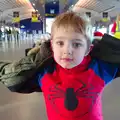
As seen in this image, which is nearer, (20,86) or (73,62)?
(73,62)

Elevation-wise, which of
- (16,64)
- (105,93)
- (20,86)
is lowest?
(105,93)

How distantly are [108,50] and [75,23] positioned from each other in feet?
0.80

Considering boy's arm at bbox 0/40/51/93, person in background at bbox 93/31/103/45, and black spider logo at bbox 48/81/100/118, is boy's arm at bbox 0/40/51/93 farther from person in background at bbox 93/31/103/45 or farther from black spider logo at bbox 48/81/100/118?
person in background at bbox 93/31/103/45

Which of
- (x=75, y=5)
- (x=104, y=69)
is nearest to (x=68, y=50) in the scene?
(x=104, y=69)

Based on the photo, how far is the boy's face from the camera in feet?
4.00

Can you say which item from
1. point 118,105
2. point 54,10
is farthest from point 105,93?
point 54,10

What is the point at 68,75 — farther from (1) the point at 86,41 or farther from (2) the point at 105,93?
(2) the point at 105,93

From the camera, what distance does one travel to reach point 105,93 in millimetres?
4238

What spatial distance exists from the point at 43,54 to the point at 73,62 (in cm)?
21

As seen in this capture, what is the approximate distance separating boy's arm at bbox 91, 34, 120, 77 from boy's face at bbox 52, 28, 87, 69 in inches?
5.1

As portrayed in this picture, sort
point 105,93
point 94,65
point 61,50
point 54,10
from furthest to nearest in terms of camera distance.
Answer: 1. point 54,10
2. point 105,93
3. point 94,65
4. point 61,50

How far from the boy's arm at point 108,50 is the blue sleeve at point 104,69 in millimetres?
22

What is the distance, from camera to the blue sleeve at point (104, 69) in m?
1.34

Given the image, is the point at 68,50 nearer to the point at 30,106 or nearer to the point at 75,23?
the point at 75,23
